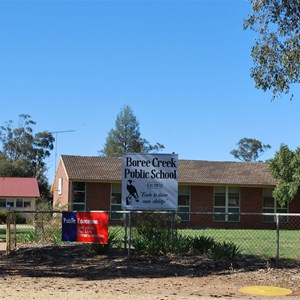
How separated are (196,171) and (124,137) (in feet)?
131

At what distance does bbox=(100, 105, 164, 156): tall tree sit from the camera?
253 ft

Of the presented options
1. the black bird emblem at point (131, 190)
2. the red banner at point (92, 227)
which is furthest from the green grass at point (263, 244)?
the red banner at point (92, 227)

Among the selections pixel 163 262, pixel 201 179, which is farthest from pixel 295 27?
pixel 201 179

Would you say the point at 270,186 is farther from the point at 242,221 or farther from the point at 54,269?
the point at 54,269

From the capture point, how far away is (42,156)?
78.7 metres

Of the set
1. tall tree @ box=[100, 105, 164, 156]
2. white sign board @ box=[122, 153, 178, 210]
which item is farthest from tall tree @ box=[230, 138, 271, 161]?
white sign board @ box=[122, 153, 178, 210]

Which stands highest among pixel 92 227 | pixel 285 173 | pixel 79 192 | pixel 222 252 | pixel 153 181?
pixel 285 173

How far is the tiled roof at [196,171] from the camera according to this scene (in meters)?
35.9

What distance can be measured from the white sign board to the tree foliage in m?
21.1

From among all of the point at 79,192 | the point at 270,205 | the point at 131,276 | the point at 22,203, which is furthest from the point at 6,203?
the point at 131,276

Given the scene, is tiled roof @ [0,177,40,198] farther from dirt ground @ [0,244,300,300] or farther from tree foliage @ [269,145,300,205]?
dirt ground @ [0,244,300,300]

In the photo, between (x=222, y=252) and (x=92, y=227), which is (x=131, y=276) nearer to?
(x=222, y=252)

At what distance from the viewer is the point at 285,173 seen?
3519 centimetres

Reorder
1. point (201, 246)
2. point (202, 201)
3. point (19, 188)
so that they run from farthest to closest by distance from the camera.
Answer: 1. point (19, 188)
2. point (202, 201)
3. point (201, 246)
